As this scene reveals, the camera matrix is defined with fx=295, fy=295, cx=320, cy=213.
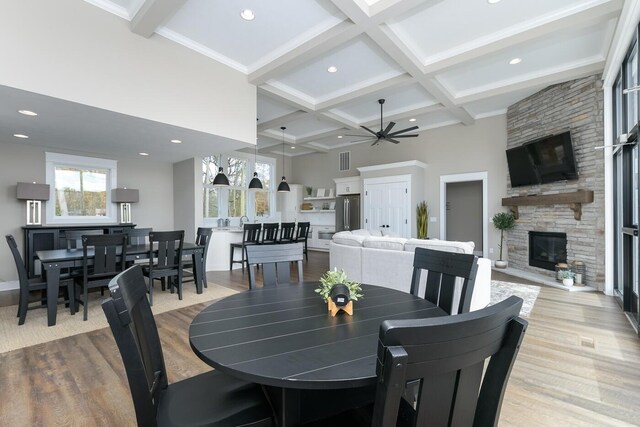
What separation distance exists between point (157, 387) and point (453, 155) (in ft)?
24.4

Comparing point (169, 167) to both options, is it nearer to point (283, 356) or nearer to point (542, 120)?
point (283, 356)

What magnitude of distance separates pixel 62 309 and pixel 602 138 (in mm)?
7971

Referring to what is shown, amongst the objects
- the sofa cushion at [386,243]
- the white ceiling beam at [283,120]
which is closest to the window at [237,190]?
the white ceiling beam at [283,120]

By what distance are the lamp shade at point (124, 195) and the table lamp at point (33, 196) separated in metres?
1.05

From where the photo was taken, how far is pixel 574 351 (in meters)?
2.60

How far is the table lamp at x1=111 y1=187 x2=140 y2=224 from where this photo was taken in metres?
5.91

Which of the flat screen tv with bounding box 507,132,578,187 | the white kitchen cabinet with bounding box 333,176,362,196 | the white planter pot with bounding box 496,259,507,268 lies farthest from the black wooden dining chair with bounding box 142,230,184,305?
the flat screen tv with bounding box 507,132,578,187

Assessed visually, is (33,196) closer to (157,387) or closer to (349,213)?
(157,387)

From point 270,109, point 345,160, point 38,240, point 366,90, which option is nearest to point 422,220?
point 345,160

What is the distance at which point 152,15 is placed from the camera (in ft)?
10.3

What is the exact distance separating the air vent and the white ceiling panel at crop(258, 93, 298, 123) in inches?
127

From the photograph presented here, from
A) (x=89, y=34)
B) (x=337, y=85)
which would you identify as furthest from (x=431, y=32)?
(x=89, y=34)

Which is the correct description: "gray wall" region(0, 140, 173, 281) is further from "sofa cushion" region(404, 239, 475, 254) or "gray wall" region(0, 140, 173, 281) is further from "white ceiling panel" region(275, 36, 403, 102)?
"sofa cushion" region(404, 239, 475, 254)

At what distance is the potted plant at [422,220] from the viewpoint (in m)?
7.15
